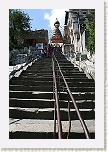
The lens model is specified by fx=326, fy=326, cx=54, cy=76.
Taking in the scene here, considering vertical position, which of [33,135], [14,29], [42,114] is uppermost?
[14,29]

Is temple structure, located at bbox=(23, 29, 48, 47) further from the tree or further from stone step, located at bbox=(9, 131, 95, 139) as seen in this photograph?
stone step, located at bbox=(9, 131, 95, 139)

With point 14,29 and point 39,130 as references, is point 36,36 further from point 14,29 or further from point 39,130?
point 39,130

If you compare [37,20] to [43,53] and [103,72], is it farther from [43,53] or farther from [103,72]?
[43,53]

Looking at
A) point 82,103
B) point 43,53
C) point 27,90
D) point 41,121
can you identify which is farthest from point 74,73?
point 43,53

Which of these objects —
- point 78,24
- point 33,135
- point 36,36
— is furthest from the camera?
point 78,24

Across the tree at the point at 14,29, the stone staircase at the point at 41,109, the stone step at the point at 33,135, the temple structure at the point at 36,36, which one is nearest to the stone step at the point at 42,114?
the stone staircase at the point at 41,109

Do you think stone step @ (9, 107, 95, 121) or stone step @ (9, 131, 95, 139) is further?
stone step @ (9, 107, 95, 121)

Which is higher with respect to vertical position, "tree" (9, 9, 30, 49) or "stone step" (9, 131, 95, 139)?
"tree" (9, 9, 30, 49)

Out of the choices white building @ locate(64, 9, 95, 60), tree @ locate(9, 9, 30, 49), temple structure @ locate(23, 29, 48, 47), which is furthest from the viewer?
temple structure @ locate(23, 29, 48, 47)

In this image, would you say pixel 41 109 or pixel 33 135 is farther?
pixel 41 109

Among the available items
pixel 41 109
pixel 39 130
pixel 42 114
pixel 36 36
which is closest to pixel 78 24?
pixel 36 36

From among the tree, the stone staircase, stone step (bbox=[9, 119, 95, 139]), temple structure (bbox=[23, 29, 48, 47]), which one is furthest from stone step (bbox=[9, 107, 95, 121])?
temple structure (bbox=[23, 29, 48, 47])

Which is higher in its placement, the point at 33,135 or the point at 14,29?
the point at 14,29
